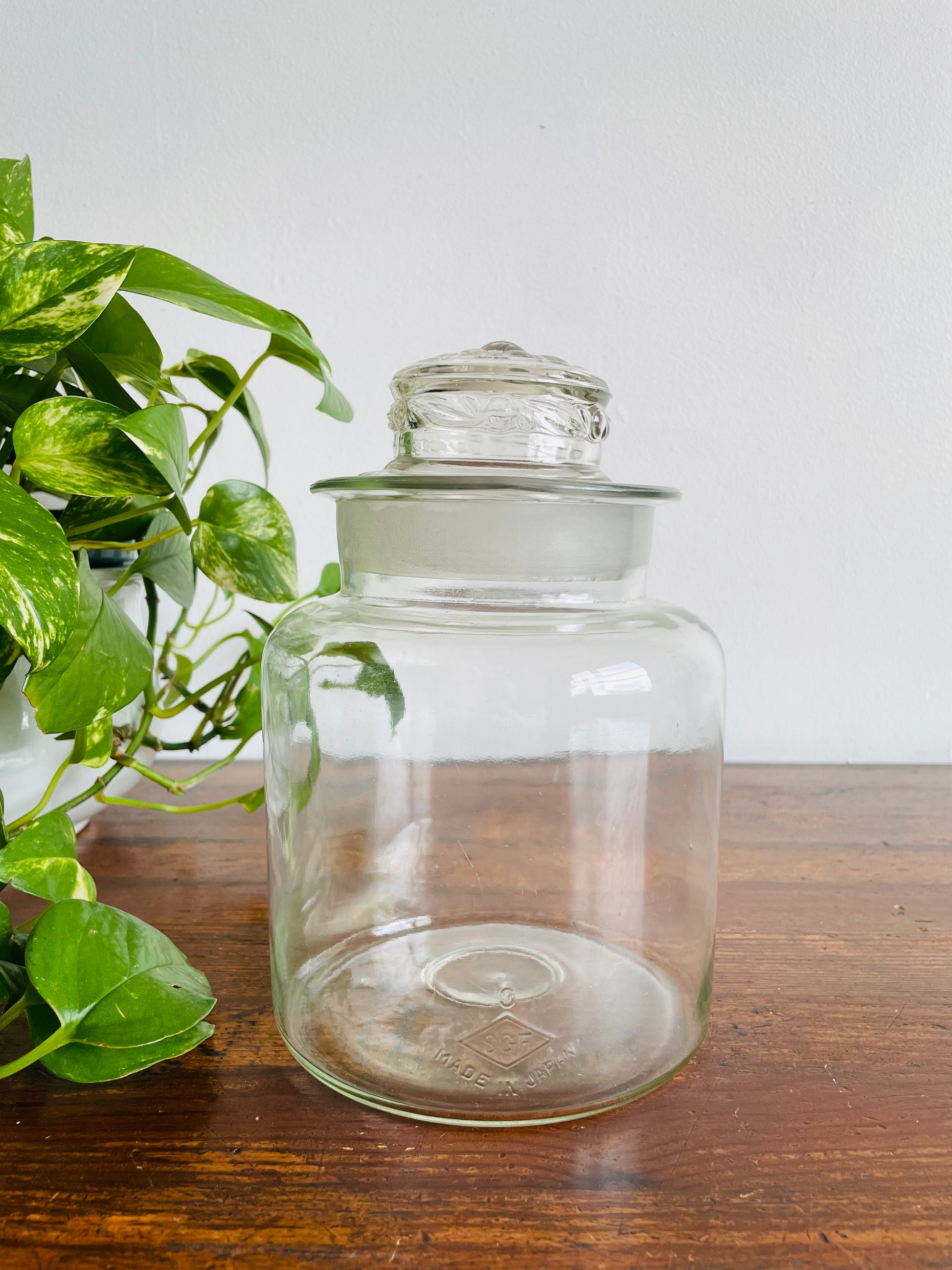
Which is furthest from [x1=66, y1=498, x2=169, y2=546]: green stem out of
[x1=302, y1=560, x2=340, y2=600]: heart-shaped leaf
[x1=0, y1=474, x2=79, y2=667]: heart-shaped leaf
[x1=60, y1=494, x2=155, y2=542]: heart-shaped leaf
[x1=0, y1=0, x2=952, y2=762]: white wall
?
[x1=0, y1=0, x2=952, y2=762]: white wall

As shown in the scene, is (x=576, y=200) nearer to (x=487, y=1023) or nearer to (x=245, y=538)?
(x=245, y=538)

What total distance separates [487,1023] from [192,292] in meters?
0.33

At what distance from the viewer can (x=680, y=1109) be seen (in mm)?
380

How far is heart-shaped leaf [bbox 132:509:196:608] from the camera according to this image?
1.75 ft

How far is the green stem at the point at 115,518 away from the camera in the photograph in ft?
1.41

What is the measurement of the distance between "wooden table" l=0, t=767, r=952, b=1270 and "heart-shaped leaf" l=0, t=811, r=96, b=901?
0.26 ft

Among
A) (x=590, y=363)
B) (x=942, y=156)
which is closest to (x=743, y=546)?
(x=590, y=363)

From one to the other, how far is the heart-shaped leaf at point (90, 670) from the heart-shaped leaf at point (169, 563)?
0.13 meters

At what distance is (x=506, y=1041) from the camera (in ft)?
1.34

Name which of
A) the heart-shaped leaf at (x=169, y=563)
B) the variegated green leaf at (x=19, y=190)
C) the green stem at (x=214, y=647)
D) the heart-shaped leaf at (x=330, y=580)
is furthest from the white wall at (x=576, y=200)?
the variegated green leaf at (x=19, y=190)

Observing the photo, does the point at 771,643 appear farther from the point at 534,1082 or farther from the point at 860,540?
the point at 534,1082

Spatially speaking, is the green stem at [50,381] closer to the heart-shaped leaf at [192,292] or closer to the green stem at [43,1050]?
the heart-shaped leaf at [192,292]

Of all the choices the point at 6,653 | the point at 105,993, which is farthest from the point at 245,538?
the point at 105,993

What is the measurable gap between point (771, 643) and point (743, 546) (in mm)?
110
